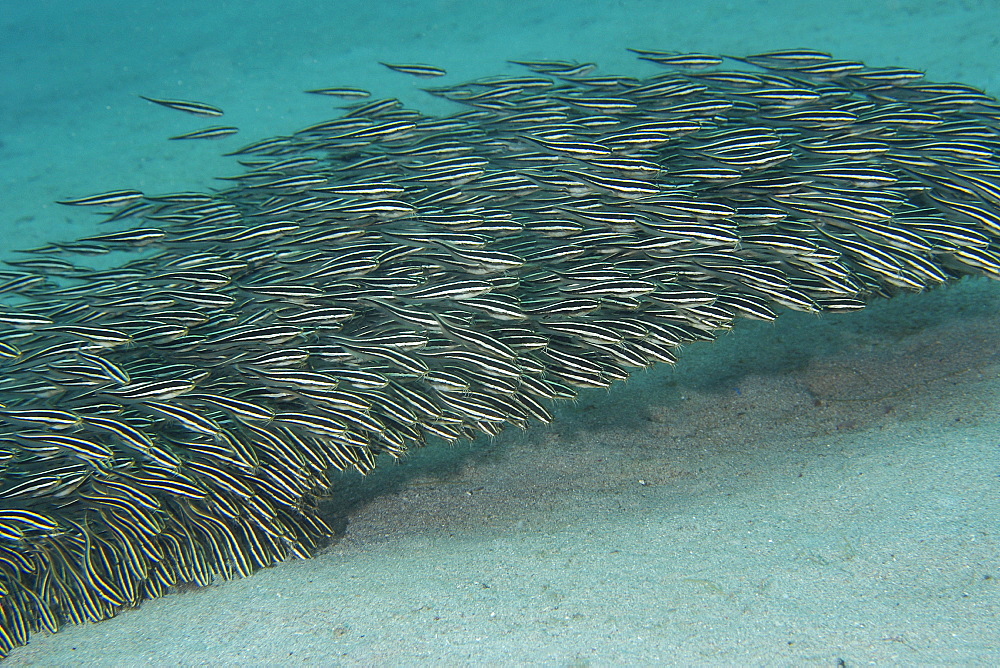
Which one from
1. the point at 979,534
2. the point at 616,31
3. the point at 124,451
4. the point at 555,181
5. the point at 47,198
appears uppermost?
the point at 616,31

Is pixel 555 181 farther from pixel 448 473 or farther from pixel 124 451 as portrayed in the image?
pixel 124 451

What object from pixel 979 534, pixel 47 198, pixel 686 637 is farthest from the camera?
pixel 47 198

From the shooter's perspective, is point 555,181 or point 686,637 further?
point 555,181

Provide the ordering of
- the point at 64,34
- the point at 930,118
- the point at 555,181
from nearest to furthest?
the point at 555,181
the point at 930,118
the point at 64,34

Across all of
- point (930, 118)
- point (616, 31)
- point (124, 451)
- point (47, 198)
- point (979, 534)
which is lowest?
point (47, 198)

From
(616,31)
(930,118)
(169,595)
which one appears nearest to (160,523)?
(169,595)

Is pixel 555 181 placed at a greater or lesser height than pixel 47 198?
greater

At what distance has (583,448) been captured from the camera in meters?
4.52

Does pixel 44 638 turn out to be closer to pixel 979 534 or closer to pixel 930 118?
pixel 979 534

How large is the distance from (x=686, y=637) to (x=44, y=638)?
348 cm

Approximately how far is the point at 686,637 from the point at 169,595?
9.65 ft

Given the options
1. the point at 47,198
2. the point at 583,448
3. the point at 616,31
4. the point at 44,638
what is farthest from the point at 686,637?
the point at 616,31

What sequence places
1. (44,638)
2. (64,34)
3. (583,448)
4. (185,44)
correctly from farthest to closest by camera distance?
(64,34) → (185,44) → (583,448) → (44,638)

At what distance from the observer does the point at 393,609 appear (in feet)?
10.3
